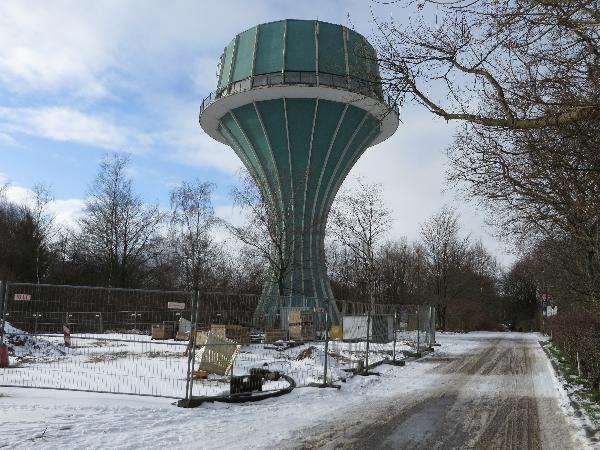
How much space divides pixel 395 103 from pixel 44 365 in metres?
11.1

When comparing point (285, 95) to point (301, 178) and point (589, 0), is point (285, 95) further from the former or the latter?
point (589, 0)

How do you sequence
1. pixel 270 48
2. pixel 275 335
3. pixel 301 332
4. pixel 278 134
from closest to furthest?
pixel 275 335 < pixel 301 332 < pixel 270 48 < pixel 278 134

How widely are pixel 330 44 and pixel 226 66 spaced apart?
6.93 m

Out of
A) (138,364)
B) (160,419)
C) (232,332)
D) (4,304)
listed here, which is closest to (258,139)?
(138,364)

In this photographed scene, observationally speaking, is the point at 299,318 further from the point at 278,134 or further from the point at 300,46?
the point at 300,46

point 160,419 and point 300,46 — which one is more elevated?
point 300,46

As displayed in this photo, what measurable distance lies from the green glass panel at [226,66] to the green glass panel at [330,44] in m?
6.04

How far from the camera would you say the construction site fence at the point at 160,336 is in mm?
9844

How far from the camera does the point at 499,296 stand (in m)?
82.6

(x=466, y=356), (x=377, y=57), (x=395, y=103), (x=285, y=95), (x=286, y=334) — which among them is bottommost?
(x=466, y=356)

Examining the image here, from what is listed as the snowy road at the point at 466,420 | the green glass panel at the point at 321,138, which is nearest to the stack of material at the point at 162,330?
the snowy road at the point at 466,420

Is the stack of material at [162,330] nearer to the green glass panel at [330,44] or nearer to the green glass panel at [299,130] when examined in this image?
the green glass panel at [299,130]

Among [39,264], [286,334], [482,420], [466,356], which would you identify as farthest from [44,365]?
[39,264]

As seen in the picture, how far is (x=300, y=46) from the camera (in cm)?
3344
